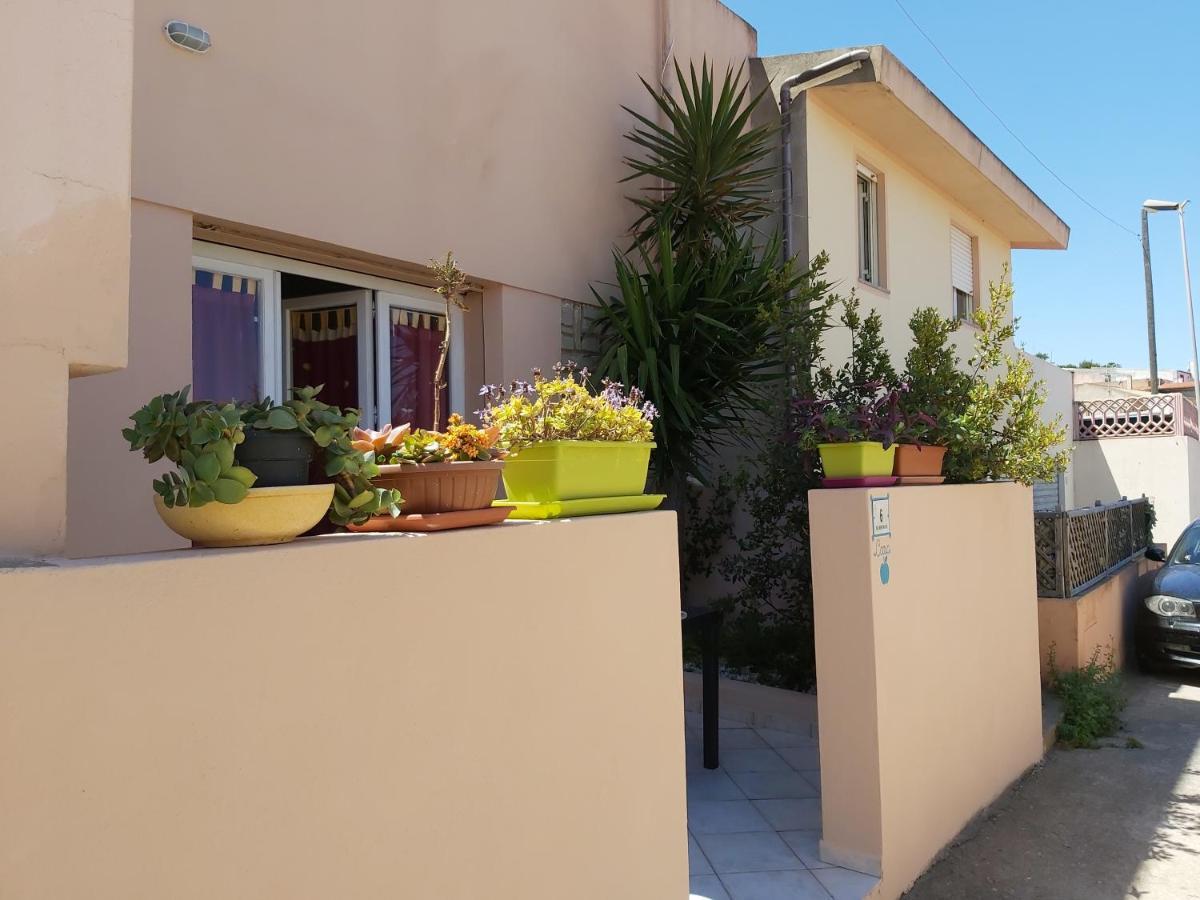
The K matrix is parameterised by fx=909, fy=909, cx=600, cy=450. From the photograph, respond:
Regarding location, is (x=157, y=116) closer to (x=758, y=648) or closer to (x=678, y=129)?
(x=678, y=129)

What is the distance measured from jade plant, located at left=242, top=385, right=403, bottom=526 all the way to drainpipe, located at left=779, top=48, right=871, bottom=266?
603cm

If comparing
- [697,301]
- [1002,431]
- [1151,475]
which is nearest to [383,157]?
[697,301]

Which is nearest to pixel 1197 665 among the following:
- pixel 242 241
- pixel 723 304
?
pixel 723 304

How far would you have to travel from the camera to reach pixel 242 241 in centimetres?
423

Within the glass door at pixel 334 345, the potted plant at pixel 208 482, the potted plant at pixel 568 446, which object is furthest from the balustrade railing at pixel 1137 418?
the potted plant at pixel 208 482

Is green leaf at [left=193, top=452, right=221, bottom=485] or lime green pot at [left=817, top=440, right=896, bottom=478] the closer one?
green leaf at [left=193, top=452, right=221, bottom=485]

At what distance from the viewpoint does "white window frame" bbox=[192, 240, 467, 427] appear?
14.0ft

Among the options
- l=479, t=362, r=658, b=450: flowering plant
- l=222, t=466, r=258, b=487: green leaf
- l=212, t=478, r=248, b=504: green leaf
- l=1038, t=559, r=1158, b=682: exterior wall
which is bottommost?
l=1038, t=559, r=1158, b=682: exterior wall

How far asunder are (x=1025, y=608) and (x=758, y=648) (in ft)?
6.27

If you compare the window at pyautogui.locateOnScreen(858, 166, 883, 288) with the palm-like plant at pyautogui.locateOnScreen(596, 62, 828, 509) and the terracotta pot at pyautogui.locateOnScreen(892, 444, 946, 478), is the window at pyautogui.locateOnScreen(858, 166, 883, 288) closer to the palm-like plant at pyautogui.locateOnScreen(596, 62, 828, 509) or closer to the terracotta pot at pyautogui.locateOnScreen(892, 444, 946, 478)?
the palm-like plant at pyautogui.locateOnScreen(596, 62, 828, 509)

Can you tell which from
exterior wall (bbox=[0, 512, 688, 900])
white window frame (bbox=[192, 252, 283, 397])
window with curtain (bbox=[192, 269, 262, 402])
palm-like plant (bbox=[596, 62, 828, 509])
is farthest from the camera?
palm-like plant (bbox=[596, 62, 828, 509])

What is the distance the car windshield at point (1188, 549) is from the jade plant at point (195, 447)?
9.54 meters

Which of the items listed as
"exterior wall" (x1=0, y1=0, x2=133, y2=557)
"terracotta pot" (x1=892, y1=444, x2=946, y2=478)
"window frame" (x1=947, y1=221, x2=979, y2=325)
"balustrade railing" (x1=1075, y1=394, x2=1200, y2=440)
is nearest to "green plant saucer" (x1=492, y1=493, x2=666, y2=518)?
"exterior wall" (x1=0, y1=0, x2=133, y2=557)

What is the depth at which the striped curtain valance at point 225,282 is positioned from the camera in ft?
13.6
